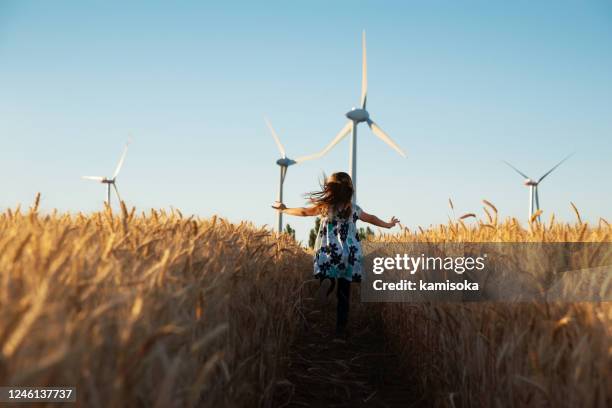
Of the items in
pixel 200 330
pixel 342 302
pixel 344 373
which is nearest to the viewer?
pixel 200 330

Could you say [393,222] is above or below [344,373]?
above

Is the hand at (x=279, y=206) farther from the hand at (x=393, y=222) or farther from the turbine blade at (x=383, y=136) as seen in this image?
the turbine blade at (x=383, y=136)

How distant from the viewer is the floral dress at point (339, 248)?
305 inches

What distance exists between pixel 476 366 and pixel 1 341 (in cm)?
310

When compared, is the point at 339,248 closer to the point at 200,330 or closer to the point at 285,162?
the point at 200,330

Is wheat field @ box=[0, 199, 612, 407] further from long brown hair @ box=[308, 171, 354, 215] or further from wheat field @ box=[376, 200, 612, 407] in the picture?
long brown hair @ box=[308, 171, 354, 215]

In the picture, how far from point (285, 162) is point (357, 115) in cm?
662

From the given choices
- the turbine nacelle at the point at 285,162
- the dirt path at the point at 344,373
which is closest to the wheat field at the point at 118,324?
the dirt path at the point at 344,373

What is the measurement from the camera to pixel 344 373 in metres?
6.11

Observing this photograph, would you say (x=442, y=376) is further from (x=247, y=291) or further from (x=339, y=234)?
(x=339, y=234)

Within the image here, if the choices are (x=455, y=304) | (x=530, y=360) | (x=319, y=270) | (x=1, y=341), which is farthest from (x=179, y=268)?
(x=319, y=270)

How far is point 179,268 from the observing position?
3.19 metres

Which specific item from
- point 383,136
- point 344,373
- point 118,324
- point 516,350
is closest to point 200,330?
point 118,324

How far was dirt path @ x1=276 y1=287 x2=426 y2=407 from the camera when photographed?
17.3 ft
